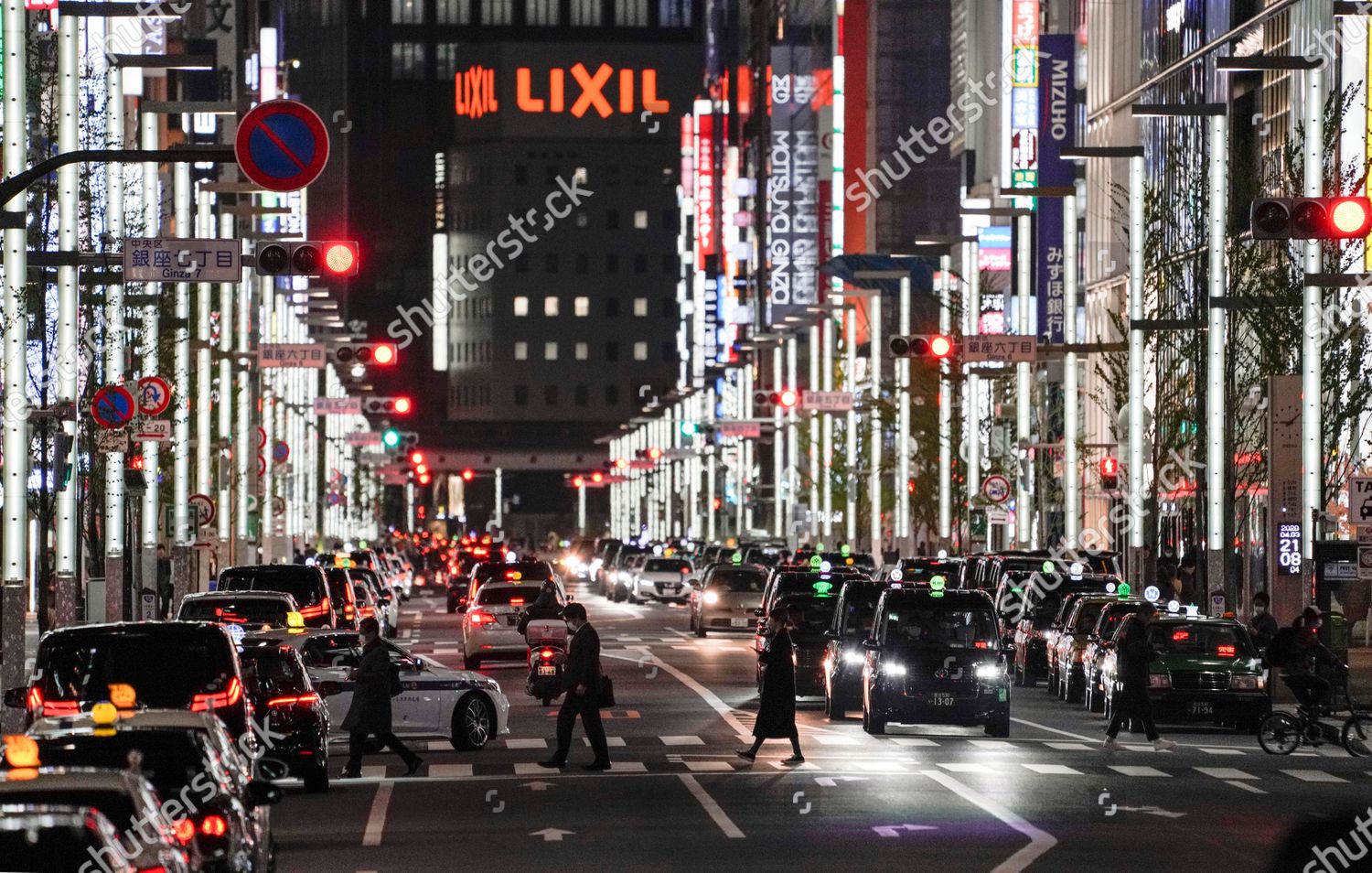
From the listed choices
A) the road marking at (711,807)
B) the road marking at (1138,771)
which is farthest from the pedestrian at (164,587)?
the road marking at (1138,771)

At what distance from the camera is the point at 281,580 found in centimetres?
3691

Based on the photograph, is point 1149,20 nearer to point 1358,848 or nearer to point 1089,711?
point 1089,711

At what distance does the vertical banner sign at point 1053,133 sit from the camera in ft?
247

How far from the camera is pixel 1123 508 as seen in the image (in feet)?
209

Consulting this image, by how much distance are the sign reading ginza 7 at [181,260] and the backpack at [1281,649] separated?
1289 cm

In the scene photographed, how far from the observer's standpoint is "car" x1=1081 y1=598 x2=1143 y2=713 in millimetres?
33875

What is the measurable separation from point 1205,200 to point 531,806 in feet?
93.2

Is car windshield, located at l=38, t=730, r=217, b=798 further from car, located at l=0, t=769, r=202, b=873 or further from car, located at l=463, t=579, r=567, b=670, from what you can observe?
car, located at l=463, t=579, r=567, b=670

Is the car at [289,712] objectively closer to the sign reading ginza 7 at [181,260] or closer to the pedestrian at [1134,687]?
the sign reading ginza 7 at [181,260]

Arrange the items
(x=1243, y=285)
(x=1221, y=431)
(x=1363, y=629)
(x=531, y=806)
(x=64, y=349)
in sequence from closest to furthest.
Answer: (x=531, y=806), (x=64, y=349), (x=1221, y=431), (x=1243, y=285), (x=1363, y=629)

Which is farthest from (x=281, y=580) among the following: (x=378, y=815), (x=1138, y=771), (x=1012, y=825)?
(x=1012, y=825)

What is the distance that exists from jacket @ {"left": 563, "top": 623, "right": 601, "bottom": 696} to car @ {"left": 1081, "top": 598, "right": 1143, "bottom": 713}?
34.6 ft

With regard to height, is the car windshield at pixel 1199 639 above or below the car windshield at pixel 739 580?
above

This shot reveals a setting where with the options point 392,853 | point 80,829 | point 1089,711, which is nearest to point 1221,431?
point 1089,711
